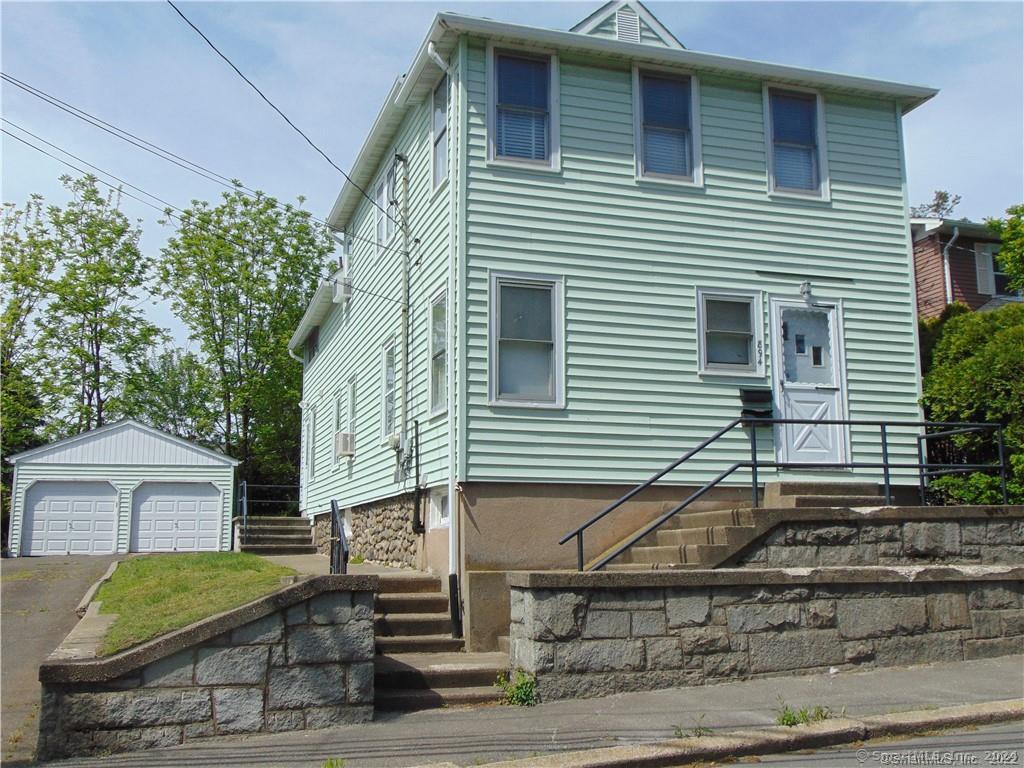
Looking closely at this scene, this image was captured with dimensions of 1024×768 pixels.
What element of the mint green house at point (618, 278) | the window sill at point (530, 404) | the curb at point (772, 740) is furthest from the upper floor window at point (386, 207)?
the curb at point (772, 740)

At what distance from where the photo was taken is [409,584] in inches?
Answer: 440

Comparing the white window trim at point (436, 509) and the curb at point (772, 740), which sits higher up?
the white window trim at point (436, 509)

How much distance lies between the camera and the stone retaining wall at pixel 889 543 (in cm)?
1009

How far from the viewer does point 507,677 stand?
9.22 meters

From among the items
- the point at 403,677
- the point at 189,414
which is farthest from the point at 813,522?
the point at 189,414

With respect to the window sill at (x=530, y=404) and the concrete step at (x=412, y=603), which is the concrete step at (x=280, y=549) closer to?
the concrete step at (x=412, y=603)

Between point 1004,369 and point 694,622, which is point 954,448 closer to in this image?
point 1004,369

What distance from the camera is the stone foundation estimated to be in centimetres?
1306

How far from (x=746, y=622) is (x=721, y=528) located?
1.10 m

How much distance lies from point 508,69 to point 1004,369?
6.94 m

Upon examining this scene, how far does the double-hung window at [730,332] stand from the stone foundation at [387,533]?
13.8 feet

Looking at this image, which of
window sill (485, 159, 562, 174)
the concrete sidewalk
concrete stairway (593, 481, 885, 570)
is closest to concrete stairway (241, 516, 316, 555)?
concrete stairway (593, 481, 885, 570)

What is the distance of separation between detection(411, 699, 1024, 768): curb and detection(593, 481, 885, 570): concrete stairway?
2449mm

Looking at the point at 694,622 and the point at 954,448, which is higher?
the point at 954,448
